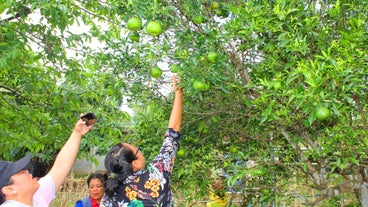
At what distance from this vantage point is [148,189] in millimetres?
2672

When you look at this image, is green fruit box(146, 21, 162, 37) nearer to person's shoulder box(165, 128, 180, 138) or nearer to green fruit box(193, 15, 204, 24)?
green fruit box(193, 15, 204, 24)

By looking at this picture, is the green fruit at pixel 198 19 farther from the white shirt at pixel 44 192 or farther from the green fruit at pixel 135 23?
the white shirt at pixel 44 192

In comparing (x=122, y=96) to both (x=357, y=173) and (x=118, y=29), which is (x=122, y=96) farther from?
(x=357, y=173)

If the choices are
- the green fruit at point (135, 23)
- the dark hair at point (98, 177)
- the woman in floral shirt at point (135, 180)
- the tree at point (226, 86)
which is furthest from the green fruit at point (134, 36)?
the dark hair at point (98, 177)

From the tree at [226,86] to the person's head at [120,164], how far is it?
0.53 metres

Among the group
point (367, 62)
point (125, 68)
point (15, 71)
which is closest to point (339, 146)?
point (367, 62)

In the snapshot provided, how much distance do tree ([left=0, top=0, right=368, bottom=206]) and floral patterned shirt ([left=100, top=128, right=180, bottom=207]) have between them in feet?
1.70

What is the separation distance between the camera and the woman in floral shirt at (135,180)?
2.67 meters

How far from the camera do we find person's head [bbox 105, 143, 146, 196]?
8.88 ft

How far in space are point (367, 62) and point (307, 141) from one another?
0.89 meters

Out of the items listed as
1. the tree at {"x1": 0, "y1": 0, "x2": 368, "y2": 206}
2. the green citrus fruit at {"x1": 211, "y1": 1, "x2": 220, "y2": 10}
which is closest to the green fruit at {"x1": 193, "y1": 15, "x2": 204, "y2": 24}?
the tree at {"x1": 0, "y1": 0, "x2": 368, "y2": 206}

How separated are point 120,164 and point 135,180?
0.12 metres

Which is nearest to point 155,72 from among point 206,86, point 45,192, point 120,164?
point 206,86

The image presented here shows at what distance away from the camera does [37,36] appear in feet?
13.7
